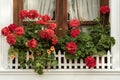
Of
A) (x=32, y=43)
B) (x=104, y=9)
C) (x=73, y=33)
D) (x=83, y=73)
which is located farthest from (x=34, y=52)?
(x=104, y=9)

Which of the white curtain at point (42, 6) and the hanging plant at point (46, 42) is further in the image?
the white curtain at point (42, 6)

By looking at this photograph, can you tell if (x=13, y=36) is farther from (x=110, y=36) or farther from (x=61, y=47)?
(x=110, y=36)

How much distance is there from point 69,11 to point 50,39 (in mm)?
534

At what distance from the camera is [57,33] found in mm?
4887

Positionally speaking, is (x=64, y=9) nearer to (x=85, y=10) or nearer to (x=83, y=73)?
(x=85, y=10)

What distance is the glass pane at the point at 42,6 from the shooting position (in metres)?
4.96

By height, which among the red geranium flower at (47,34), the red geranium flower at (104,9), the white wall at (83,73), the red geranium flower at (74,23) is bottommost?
the white wall at (83,73)

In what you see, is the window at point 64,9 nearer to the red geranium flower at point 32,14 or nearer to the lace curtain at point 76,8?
the lace curtain at point 76,8

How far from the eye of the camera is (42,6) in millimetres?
4973

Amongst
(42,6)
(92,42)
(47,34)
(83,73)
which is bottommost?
(83,73)

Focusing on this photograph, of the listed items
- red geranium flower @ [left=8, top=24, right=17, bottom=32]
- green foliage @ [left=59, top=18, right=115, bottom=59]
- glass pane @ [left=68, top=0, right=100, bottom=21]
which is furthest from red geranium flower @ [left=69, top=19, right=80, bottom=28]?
red geranium flower @ [left=8, top=24, right=17, bottom=32]

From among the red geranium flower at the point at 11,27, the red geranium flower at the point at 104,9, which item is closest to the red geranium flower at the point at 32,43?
the red geranium flower at the point at 11,27

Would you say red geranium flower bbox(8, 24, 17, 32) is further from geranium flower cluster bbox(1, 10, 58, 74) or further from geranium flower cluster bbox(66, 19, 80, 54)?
geranium flower cluster bbox(66, 19, 80, 54)

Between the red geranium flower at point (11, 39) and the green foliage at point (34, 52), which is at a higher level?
the red geranium flower at point (11, 39)
